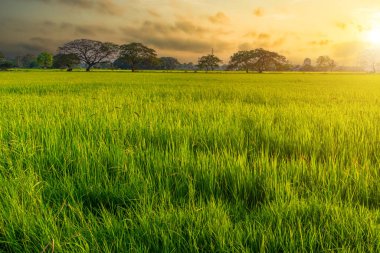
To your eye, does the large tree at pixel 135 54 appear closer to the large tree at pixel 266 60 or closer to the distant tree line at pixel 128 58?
the distant tree line at pixel 128 58

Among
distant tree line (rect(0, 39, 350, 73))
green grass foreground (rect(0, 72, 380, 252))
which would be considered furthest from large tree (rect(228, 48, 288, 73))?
green grass foreground (rect(0, 72, 380, 252))

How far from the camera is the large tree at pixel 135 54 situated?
109838 millimetres

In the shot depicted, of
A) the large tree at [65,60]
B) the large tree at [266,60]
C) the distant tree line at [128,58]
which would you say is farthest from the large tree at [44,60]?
the large tree at [266,60]

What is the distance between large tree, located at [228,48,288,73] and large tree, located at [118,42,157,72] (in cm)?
4681

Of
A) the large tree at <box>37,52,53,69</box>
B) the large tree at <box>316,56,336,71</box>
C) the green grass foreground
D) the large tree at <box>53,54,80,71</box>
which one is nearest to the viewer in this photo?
the green grass foreground

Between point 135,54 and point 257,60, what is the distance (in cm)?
5954

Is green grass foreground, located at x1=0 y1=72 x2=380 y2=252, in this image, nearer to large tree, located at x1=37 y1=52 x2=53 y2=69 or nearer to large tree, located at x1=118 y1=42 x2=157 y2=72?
large tree, located at x1=118 y1=42 x2=157 y2=72

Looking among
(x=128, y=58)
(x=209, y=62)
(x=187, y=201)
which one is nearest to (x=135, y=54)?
(x=128, y=58)

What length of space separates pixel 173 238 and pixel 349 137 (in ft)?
10.1

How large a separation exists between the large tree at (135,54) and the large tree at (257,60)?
46806 millimetres

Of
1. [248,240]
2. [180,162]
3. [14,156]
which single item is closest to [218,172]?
[180,162]

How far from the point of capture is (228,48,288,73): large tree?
141 m

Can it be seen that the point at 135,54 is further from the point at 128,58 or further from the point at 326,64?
the point at 326,64

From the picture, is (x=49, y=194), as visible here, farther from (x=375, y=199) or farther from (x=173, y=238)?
(x=375, y=199)
